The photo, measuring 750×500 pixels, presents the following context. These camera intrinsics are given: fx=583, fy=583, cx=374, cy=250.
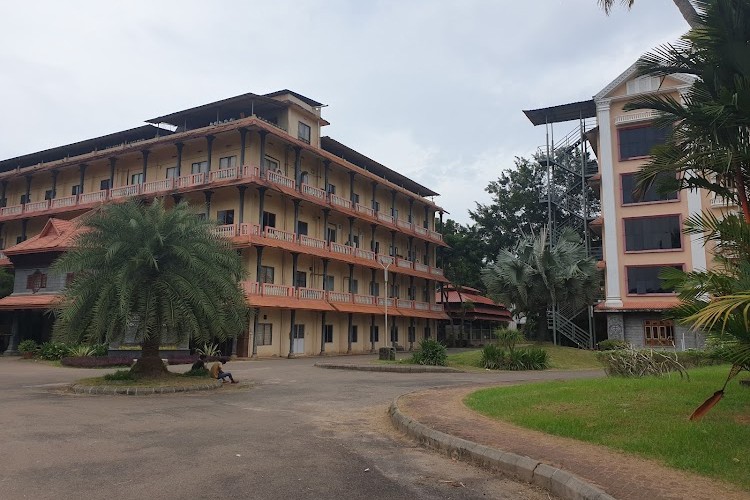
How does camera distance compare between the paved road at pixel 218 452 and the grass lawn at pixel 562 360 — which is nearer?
the paved road at pixel 218 452

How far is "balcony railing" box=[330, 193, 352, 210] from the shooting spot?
1512 inches

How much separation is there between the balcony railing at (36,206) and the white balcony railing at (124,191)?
6308 millimetres

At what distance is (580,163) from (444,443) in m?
40.5

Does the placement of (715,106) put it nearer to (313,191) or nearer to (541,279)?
(541,279)

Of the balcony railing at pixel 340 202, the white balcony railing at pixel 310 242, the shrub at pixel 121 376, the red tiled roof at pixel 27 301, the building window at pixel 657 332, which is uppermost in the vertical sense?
the balcony railing at pixel 340 202

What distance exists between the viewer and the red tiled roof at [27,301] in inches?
1193

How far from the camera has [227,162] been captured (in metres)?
34.6

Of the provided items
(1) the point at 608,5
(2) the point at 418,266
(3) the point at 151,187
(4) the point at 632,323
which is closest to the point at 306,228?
(3) the point at 151,187

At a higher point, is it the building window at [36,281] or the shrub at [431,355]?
the building window at [36,281]

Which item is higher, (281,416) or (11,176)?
(11,176)

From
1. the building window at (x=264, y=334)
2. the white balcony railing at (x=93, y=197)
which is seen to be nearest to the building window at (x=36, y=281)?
the white balcony railing at (x=93, y=197)

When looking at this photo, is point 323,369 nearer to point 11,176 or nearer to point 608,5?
point 608,5

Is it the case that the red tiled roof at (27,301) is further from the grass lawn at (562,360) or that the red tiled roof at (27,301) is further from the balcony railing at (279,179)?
the grass lawn at (562,360)

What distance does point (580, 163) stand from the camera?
44594 mm
